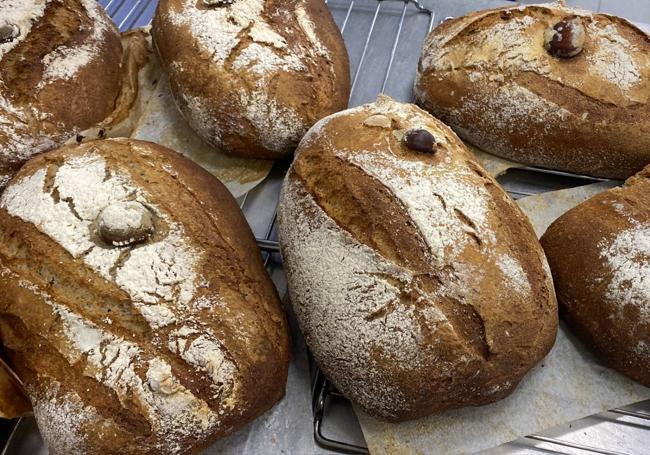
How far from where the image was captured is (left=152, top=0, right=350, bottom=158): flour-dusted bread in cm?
144

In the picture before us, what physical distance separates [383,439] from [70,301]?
702mm

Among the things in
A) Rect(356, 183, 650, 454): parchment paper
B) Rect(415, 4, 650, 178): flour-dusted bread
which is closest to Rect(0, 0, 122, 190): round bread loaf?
Rect(415, 4, 650, 178): flour-dusted bread

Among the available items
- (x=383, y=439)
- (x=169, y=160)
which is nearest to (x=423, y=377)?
(x=383, y=439)

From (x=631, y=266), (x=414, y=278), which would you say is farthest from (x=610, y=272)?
(x=414, y=278)

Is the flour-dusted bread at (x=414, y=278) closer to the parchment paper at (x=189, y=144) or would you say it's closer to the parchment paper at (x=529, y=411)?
the parchment paper at (x=529, y=411)

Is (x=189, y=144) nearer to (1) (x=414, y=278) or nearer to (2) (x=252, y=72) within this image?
(2) (x=252, y=72)

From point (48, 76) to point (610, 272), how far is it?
147 cm

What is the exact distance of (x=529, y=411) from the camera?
46.9 inches

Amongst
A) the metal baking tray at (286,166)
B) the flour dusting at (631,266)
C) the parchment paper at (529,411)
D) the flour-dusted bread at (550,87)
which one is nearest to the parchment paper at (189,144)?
the metal baking tray at (286,166)

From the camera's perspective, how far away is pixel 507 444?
1.19 m

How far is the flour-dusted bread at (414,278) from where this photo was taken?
105 cm

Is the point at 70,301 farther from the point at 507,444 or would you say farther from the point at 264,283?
the point at 507,444

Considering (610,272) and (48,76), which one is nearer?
(610,272)

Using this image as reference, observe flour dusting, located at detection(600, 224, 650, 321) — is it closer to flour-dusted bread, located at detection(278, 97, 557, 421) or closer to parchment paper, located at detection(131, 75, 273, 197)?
flour-dusted bread, located at detection(278, 97, 557, 421)
